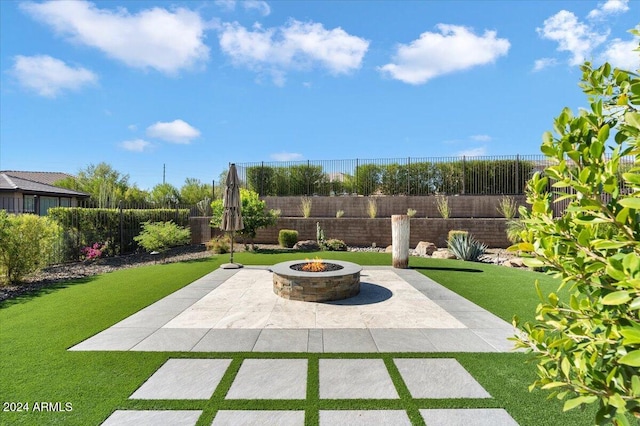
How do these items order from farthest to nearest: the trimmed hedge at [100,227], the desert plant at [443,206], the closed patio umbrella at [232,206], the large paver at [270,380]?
the desert plant at [443,206] → the trimmed hedge at [100,227] → the closed patio umbrella at [232,206] → the large paver at [270,380]

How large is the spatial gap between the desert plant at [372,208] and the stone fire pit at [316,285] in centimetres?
1002

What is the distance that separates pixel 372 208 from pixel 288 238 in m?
4.92

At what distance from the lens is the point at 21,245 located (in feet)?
26.1

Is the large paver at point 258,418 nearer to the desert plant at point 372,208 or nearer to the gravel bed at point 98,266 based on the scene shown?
the gravel bed at point 98,266

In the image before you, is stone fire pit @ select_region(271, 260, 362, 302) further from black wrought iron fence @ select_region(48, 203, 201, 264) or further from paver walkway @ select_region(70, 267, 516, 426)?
black wrought iron fence @ select_region(48, 203, 201, 264)

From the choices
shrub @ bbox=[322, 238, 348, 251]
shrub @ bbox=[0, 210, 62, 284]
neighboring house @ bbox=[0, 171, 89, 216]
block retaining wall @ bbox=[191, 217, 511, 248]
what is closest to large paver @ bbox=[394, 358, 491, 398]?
shrub @ bbox=[0, 210, 62, 284]

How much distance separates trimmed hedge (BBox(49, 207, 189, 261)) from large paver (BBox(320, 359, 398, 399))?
1132cm

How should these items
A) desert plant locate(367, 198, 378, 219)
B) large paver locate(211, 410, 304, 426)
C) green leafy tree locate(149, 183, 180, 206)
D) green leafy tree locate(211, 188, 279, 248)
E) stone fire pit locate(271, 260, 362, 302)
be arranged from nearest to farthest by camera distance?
large paver locate(211, 410, 304, 426), stone fire pit locate(271, 260, 362, 302), green leafy tree locate(211, 188, 279, 248), desert plant locate(367, 198, 378, 219), green leafy tree locate(149, 183, 180, 206)

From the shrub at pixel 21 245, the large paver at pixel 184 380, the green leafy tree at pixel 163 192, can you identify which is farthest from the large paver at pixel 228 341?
the green leafy tree at pixel 163 192

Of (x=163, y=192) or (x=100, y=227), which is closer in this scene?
(x=100, y=227)

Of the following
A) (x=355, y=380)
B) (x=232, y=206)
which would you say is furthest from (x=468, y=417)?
(x=232, y=206)

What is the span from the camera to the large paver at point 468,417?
2.62 m

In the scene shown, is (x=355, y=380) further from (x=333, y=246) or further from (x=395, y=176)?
(x=395, y=176)

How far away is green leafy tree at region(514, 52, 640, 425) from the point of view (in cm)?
102
